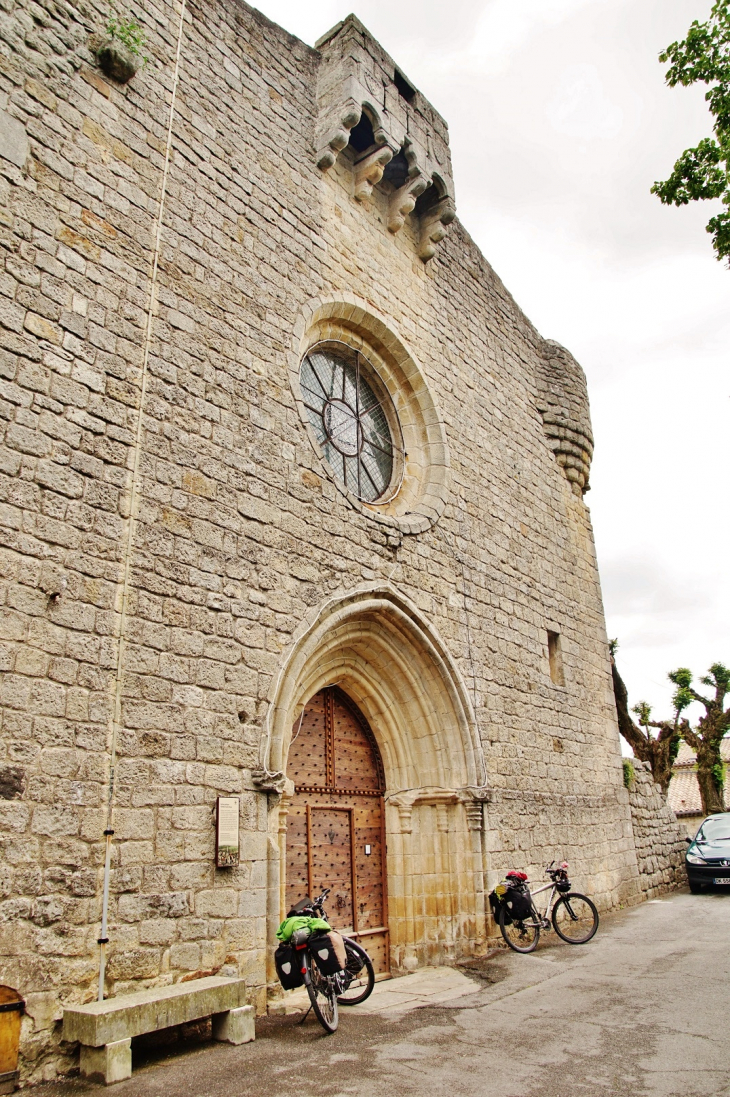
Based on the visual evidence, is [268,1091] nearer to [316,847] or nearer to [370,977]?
[370,977]

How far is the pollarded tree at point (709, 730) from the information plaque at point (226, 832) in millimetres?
13192

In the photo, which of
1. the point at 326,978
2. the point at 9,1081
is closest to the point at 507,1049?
the point at 326,978

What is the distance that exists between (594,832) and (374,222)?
700 centimetres

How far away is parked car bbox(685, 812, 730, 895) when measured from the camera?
1052 cm

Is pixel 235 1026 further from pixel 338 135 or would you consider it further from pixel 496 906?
pixel 338 135

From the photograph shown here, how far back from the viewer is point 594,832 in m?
8.86

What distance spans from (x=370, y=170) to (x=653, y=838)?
937 cm

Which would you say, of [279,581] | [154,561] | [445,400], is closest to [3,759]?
[154,561]

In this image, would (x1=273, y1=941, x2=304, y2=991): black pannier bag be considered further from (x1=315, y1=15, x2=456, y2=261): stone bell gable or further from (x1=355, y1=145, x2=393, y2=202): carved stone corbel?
(x1=355, y1=145, x2=393, y2=202): carved stone corbel

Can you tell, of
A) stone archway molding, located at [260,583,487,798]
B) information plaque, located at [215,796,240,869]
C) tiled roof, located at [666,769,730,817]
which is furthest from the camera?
tiled roof, located at [666,769,730,817]

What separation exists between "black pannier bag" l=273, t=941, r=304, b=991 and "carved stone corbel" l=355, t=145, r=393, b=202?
6.49 m

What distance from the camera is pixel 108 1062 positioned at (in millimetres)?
3365

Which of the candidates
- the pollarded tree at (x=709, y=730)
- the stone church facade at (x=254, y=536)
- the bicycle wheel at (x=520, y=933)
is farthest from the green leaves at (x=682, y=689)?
the bicycle wheel at (x=520, y=933)

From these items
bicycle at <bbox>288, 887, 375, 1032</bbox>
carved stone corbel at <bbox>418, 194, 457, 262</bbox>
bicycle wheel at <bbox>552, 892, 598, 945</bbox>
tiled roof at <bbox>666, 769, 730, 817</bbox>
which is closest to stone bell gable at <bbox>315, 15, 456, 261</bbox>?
carved stone corbel at <bbox>418, 194, 457, 262</bbox>
